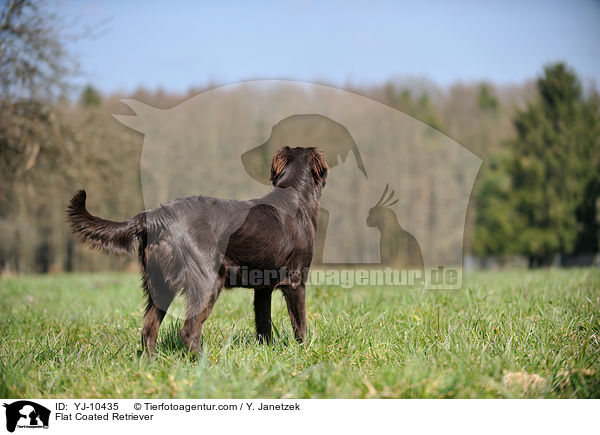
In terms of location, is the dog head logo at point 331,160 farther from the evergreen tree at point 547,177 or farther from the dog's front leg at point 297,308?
the evergreen tree at point 547,177

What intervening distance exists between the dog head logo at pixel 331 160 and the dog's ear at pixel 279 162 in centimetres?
11

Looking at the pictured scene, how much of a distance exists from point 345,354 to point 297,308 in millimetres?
619

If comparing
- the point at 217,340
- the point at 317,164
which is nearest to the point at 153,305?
the point at 217,340

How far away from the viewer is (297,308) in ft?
12.7

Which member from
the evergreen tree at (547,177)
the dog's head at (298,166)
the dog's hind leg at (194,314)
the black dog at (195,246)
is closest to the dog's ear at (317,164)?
the dog's head at (298,166)

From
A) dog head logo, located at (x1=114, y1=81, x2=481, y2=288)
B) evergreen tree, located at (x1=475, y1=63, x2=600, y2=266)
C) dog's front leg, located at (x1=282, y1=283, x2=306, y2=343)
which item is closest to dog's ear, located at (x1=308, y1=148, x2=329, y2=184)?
dog head logo, located at (x1=114, y1=81, x2=481, y2=288)

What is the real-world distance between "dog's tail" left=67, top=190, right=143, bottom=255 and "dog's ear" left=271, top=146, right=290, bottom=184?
1485mm

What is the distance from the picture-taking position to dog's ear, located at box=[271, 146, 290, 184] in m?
4.33

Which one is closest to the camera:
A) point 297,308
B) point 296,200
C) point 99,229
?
point 99,229

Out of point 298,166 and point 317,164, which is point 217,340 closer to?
point 298,166

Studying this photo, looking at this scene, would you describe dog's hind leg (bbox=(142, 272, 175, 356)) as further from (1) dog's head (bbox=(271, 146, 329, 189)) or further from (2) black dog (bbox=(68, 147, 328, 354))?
(1) dog's head (bbox=(271, 146, 329, 189))
